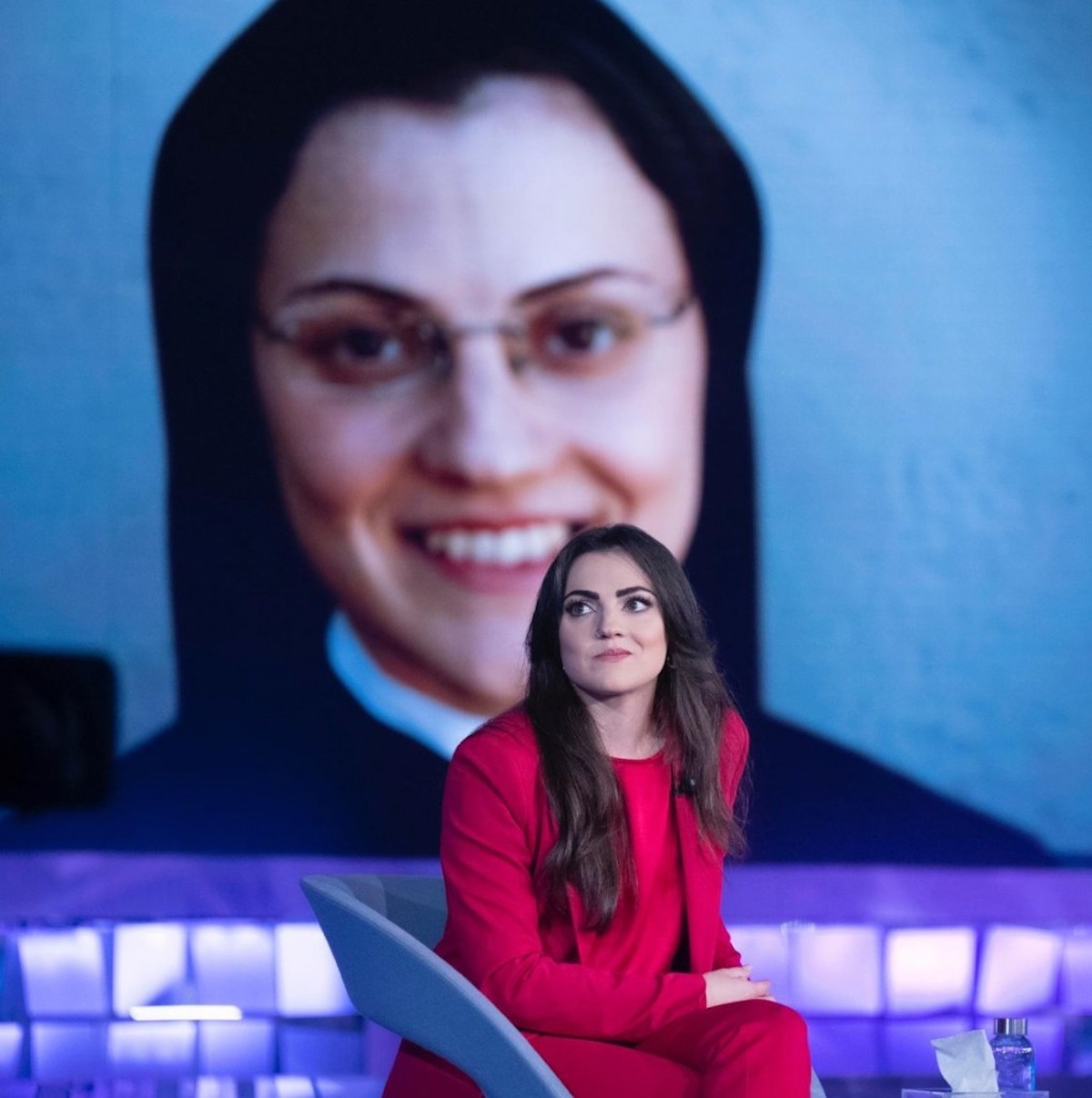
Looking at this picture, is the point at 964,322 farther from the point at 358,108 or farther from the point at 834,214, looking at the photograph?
the point at 358,108

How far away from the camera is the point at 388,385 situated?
11.5 feet

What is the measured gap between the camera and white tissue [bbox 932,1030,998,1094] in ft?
6.93

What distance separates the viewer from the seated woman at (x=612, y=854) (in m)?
1.68

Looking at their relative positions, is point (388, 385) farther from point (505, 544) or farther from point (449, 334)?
point (505, 544)

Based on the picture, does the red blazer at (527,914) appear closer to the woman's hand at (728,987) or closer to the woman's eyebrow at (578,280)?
the woman's hand at (728,987)

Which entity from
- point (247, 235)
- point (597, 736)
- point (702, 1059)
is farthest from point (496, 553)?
point (702, 1059)

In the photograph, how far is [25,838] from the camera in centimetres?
341

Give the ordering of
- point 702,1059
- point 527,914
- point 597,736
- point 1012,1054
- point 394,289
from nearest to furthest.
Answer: point 702,1059
point 527,914
point 597,736
point 1012,1054
point 394,289

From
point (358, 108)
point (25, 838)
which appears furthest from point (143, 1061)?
point (358, 108)

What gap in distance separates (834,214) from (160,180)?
5.02ft

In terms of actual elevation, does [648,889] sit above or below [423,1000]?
above

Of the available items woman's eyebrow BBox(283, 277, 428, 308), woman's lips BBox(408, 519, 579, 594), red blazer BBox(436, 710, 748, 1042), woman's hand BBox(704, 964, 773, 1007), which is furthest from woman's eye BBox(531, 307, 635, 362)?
woman's hand BBox(704, 964, 773, 1007)

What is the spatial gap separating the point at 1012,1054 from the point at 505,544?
1495mm

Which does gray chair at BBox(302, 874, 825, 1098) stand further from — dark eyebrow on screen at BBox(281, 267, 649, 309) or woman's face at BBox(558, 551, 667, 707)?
dark eyebrow on screen at BBox(281, 267, 649, 309)
